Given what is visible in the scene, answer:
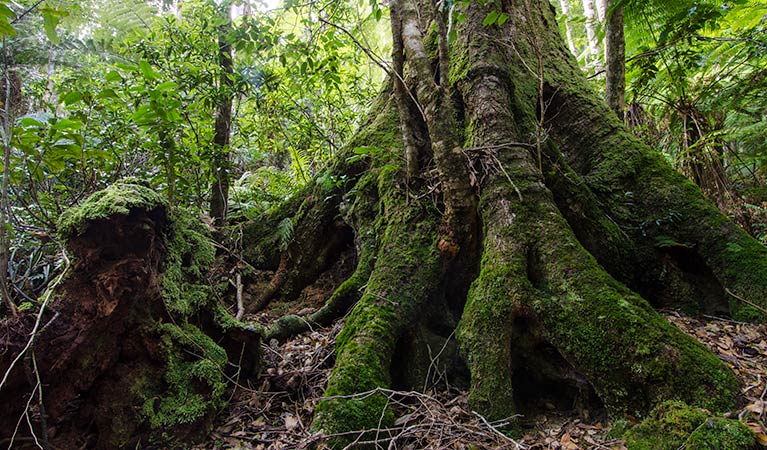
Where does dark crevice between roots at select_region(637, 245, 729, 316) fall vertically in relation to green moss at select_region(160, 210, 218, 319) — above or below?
below

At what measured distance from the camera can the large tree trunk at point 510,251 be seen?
2549mm

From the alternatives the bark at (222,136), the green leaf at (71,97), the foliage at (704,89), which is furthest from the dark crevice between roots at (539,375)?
the bark at (222,136)

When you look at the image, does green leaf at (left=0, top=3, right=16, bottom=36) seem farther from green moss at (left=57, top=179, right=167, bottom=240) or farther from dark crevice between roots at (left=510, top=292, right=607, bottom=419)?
dark crevice between roots at (left=510, top=292, right=607, bottom=419)

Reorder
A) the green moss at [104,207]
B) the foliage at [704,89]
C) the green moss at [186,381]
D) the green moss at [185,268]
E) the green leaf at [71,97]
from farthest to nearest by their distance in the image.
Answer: the foliage at [704,89] → the green leaf at [71,97] → the green moss at [185,268] → the green moss at [186,381] → the green moss at [104,207]

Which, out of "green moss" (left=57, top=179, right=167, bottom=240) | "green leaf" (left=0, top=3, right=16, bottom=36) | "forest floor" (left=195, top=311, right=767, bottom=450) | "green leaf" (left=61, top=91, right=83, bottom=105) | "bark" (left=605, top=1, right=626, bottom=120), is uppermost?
"bark" (left=605, top=1, right=626, bottom=120)

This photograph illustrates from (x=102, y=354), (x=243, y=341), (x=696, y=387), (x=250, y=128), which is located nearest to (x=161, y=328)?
(x=102, y=354)

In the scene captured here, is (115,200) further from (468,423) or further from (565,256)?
(565,256)

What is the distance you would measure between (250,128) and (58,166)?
393 cm

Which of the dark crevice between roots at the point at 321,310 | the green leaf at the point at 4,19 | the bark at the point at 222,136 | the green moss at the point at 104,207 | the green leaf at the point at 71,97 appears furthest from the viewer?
the bark at the point at 222,136

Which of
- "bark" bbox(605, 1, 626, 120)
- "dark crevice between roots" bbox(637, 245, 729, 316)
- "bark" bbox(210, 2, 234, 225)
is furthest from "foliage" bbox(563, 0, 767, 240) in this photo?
"bark" bbox(210, 2, 234, 225)

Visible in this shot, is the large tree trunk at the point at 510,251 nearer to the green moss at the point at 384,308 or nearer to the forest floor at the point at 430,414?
the green moss at the point at 384,308

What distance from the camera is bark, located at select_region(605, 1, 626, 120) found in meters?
5.09

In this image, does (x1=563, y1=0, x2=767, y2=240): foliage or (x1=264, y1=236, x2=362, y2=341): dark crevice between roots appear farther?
(x1=563, y1=0, x2=767, y2=240): foliage

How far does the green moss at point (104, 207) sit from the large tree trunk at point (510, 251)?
5.68 ft
